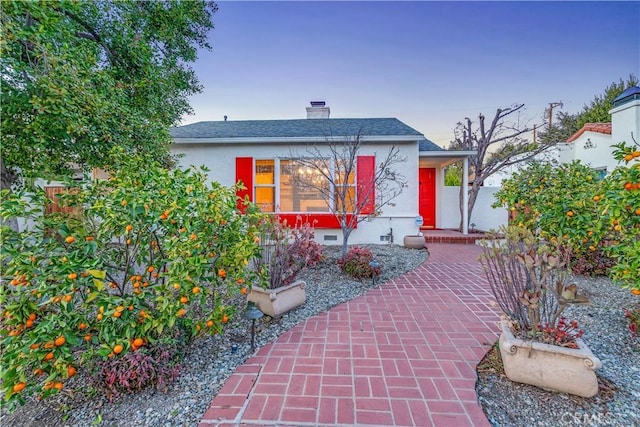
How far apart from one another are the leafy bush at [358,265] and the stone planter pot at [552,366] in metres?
2.58

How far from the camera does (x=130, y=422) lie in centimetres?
177

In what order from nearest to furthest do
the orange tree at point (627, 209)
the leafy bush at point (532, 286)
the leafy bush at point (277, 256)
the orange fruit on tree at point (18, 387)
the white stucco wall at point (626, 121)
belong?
the orange fruit on tree at point (18, 387) < the leafy bush at point (532, 286) < the orange tree at point (627, 209) < the leafy bush at point (277, 256) < the white stucco wall at point (626, 121)

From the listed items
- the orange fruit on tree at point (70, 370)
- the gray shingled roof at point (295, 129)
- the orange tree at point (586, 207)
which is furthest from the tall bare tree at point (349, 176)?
the orange fruit on tree at point (70, 370)

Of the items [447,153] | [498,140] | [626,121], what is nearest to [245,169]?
[447,153]

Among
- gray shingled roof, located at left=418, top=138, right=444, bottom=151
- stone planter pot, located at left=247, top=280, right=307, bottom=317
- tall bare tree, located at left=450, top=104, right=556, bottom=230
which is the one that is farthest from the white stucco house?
stone planter pot, located at left=247, top=280, right=307, bottom=317

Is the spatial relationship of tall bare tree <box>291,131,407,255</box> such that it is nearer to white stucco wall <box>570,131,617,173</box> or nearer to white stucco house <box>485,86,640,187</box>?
white stucco house <box>485,86,640,187</box>

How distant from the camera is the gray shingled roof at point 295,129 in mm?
7859

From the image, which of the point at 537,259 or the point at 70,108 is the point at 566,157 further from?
the point at 70,108

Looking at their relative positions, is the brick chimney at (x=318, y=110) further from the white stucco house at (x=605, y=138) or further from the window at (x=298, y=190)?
the white stucco house at (x=605, y=138)

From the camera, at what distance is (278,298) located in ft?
10.8

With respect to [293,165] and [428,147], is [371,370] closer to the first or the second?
[293,165]

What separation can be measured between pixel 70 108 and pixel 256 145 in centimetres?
464

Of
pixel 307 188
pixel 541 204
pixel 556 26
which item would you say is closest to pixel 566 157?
pixel 556 26
